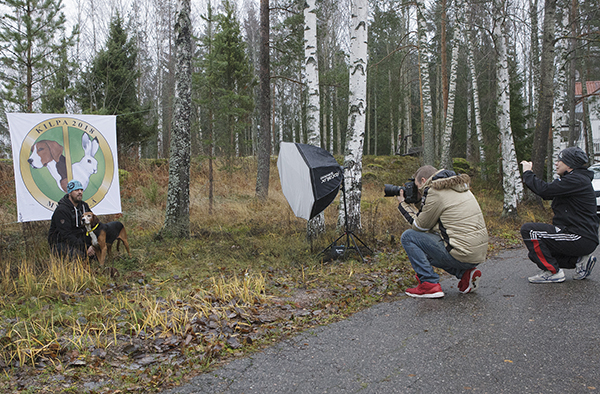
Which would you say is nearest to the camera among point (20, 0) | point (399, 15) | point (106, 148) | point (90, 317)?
point (90, 317)

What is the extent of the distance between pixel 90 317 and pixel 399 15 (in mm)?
31771

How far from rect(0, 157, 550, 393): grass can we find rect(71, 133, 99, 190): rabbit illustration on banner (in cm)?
137

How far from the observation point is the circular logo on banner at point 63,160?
23.3 ft

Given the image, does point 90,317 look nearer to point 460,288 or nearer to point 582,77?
point 460,288

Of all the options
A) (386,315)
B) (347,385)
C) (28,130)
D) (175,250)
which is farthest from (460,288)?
(28,130)

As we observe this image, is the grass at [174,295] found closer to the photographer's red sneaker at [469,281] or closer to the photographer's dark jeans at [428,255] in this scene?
the photographer's dark jeans at [428,255]

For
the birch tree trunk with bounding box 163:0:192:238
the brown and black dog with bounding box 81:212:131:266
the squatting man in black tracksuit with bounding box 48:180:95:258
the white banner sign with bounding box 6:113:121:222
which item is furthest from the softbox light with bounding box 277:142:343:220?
the white banner sign with bounding box 6:113:121:222

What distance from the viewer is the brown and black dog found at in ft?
20.5

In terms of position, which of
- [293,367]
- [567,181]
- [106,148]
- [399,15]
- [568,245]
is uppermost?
[399,15]

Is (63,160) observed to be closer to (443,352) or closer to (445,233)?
(445,233)

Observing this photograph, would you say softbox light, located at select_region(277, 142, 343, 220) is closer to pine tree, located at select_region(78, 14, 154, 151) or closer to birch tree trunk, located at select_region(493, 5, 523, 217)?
birch tree trunk, located at select_region(493, 5, 523, 217)

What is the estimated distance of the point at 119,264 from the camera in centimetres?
665

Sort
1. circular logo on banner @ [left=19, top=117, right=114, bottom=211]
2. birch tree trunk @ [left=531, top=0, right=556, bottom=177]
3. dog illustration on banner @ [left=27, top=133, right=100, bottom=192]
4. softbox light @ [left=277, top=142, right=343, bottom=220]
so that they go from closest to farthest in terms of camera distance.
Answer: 1. softbox light @ [left=277, top=142, right=343, bottom=220]
2. circular logo on banner @ [left=19, top=117, right=114, bottom=211]
3. dog illustration on banner @ [left=27, top=133, right=100, bottom=192]
4. birch tree trunk @ [left=531, top=0, right=556, bottom=177]

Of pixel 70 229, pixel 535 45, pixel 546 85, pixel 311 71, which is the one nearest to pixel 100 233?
pixel 70 229
